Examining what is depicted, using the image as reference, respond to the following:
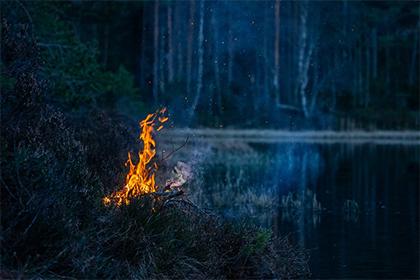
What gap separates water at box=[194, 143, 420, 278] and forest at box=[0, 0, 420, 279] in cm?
8

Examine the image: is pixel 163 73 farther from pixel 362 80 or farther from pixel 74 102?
pixel 74 102

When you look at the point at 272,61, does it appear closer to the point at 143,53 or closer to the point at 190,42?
the point at 190,42

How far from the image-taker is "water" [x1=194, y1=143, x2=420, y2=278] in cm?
1869

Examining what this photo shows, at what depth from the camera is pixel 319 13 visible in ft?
221

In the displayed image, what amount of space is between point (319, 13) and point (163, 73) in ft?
38.3

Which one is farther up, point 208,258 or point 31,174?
point 31,174

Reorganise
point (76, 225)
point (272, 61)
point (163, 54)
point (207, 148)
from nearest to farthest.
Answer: point (76, 225) → point (207, 148) → point (163, 54) → point (272, 61)

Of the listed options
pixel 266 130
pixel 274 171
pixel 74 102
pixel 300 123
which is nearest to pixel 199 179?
pixel 74 102

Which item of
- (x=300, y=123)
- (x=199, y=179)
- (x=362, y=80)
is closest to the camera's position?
(x=199, y=179)

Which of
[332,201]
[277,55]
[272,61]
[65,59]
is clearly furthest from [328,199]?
[272,61]

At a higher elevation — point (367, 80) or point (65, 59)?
point (65, 59)

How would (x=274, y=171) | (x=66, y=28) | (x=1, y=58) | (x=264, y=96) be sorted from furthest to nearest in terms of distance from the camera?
(x=264, y=96) → (x=274, y=171) → (x=66, y=28) → (x=1, y=58)

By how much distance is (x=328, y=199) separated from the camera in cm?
2911

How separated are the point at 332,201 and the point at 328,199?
→ 52 centimetres
